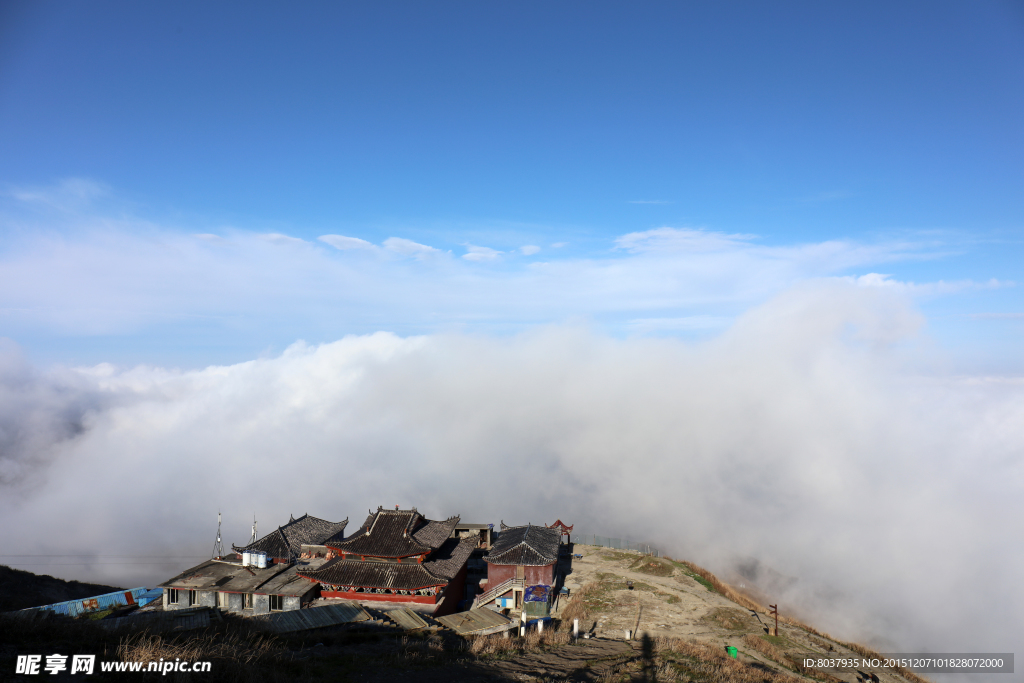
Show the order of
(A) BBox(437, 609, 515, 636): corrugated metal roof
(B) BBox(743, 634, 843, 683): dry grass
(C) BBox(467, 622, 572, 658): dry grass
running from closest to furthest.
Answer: (C) BBox(467, 622, 572, 658): dry grass < (B) BBox(743, 634, 843, 683): dry grass < (A) BBox(437, 609, 515, 636): corrugated metal roof

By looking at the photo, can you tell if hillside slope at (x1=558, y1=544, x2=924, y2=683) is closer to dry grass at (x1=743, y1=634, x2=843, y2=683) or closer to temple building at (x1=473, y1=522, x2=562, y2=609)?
dry grass at (x1=743, y1=634, x2=843, y2=683)

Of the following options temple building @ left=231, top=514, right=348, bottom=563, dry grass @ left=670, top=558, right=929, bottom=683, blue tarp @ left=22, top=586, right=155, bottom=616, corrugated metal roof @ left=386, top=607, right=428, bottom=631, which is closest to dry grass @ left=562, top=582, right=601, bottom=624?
corrugated metal roof @ left=386, top=607, right=428, bottom=631

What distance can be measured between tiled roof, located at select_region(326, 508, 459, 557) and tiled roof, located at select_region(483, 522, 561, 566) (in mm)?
5452

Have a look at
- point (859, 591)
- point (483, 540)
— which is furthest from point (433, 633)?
point (859, 591)

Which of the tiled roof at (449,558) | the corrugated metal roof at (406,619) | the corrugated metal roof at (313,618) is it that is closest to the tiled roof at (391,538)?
the tiled roof at (449,558)

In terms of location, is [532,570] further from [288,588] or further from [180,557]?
[180,557]

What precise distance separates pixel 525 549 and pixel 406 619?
1327 cm

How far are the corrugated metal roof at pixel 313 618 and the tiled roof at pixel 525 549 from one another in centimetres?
1306

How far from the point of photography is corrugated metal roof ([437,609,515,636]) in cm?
3647

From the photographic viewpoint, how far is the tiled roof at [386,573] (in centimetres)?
4366

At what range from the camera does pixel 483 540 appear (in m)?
60.2

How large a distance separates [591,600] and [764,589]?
35164mm

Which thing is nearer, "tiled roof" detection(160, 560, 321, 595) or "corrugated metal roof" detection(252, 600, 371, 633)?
"corrugated metal roof" detection(252, 600, 371, 633)

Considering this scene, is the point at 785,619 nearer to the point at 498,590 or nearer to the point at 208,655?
the point at 498,590
